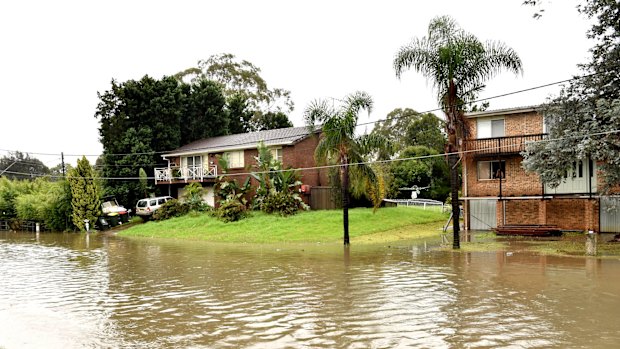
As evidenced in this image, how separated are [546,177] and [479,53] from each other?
6.08 meters

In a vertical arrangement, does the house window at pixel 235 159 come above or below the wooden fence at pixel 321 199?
above

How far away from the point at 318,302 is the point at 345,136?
14436 millimetres

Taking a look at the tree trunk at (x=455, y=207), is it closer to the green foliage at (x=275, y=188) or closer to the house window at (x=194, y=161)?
the green foliage at (x=275, y=188)

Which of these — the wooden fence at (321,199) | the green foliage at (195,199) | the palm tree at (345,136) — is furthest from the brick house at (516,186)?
the green foliage at (195,199)

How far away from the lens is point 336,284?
1507 centimetres

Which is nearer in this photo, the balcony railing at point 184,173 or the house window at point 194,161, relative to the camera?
the balcony railing at point 184,173

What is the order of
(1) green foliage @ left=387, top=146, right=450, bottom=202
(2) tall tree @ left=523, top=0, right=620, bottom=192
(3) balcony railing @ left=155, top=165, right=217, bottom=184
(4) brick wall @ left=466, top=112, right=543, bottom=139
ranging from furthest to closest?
(1) green foliage @ left=387, top=146, right=450, bottom=202 → (3) balcony railing @ left=155, top=165, right=217, bottom=184 → (4) brick wall @ left=466, top=112, right=543, bottom=139 → (2) tall tree @ left=523, top=0, right=620, bottom=192

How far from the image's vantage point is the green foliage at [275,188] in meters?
34.8

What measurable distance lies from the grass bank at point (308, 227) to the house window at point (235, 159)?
6.17 meters

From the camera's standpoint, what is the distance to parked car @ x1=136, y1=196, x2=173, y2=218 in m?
42.2

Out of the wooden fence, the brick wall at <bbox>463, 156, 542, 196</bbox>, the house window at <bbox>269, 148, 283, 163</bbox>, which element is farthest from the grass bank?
the house window at <bbox>269, 148, 283, 163</bbox>

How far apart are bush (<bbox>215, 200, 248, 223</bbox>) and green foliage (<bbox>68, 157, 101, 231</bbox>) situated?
13287mm

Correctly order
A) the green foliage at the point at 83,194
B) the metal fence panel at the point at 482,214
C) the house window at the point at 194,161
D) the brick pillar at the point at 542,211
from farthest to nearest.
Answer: the house window at the point at 194,161 → the green foliage at the point at 83,194 → the metal fence panel at the point at 482,214 → the brick pillar at the point at 542,211

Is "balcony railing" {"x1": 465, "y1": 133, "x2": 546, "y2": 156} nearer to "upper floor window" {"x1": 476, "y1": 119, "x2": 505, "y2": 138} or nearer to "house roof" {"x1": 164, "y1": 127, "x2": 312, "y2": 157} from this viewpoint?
"upper floor window" {"x1": 476, "y1": 119, "x2": 505, "y2": 138}
